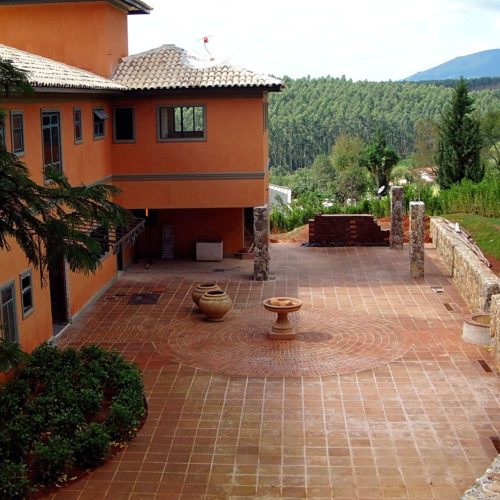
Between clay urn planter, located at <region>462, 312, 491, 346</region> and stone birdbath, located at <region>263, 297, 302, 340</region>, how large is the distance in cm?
366

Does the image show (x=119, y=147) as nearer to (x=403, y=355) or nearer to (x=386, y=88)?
(x=403, y=355)

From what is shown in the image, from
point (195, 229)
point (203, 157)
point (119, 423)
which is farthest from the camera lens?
point (195, 229)

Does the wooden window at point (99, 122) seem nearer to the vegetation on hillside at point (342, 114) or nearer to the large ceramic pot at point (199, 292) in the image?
the large ceramic pot at point (199, 292)

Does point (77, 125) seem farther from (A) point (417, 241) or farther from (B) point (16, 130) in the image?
(A) point (417, 241)

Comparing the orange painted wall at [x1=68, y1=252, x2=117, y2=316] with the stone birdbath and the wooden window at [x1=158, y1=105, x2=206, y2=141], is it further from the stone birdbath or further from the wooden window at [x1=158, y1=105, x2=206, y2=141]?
the stone birdbath

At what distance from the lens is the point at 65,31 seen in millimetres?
23281

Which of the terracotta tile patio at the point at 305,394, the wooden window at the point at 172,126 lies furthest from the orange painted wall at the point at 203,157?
→ the terracotta tile patio at the point at 305,394

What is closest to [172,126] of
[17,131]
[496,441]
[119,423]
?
[17,131]

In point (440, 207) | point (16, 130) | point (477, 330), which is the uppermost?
point (16, 130)

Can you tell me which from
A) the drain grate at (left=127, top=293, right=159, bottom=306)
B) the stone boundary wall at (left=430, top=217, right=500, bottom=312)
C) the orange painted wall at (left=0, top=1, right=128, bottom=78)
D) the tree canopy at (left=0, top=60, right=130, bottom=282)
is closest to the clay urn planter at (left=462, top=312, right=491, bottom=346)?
the stone boundary wall at (left=430, top=217, right=500, bottom=312)

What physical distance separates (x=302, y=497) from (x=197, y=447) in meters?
2.21

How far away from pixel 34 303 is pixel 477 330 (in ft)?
30.5

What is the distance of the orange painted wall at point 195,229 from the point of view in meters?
26.5

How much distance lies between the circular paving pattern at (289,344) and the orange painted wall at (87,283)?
2.50 metres
